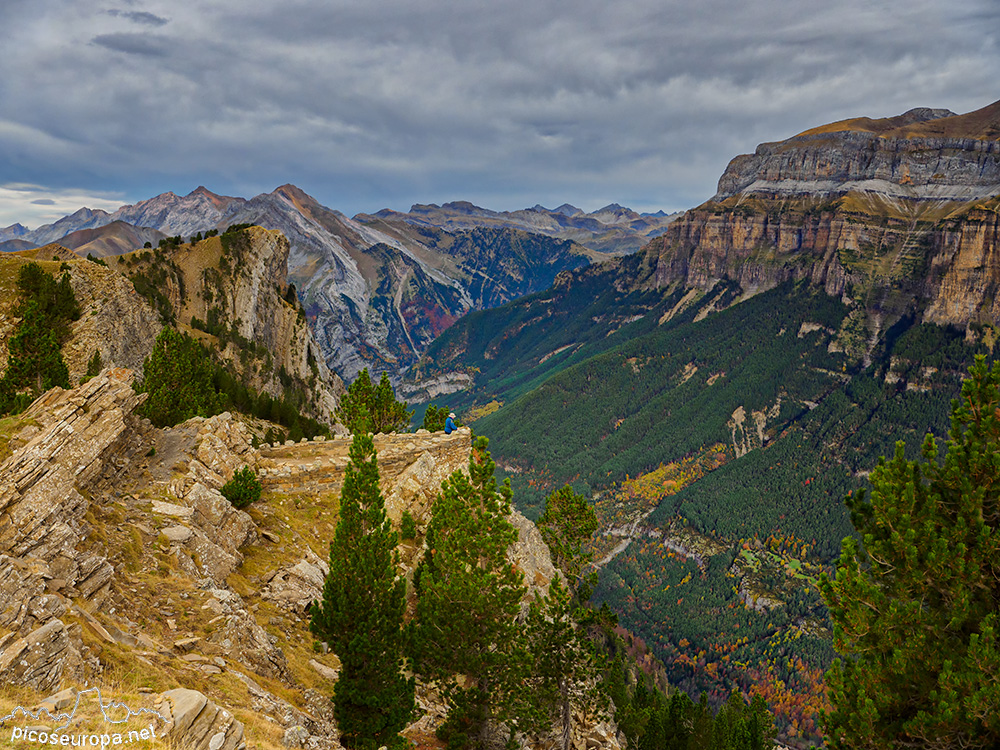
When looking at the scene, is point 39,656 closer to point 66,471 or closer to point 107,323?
point 66,471

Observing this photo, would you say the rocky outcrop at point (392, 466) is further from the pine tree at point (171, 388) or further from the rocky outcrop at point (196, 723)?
the rocky outcrop at point (196, 723)

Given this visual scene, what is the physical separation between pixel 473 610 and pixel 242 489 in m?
15.3

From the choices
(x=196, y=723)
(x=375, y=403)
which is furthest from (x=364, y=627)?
(x=375, y=403)

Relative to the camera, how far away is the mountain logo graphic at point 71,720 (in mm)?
10312

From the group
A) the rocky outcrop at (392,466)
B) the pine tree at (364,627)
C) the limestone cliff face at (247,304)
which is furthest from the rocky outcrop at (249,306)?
the pine tree at (364,627)

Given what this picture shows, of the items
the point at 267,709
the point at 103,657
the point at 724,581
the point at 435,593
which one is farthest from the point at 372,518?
the point at 724,581

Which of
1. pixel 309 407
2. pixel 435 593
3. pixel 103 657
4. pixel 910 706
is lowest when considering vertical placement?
pixel 309 407

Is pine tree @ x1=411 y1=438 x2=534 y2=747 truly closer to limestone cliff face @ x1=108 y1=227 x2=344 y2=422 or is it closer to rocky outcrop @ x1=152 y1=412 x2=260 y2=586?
rocky outcrop @ x1=152 y1=412 x2=260 y2=586

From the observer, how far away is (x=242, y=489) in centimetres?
2945

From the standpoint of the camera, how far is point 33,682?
39.3 feet

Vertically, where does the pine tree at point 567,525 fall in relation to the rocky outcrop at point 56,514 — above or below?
below

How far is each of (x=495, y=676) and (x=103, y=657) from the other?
16.8m

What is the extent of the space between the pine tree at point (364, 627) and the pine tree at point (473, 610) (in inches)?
110

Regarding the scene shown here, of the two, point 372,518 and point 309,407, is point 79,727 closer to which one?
point 372,518
